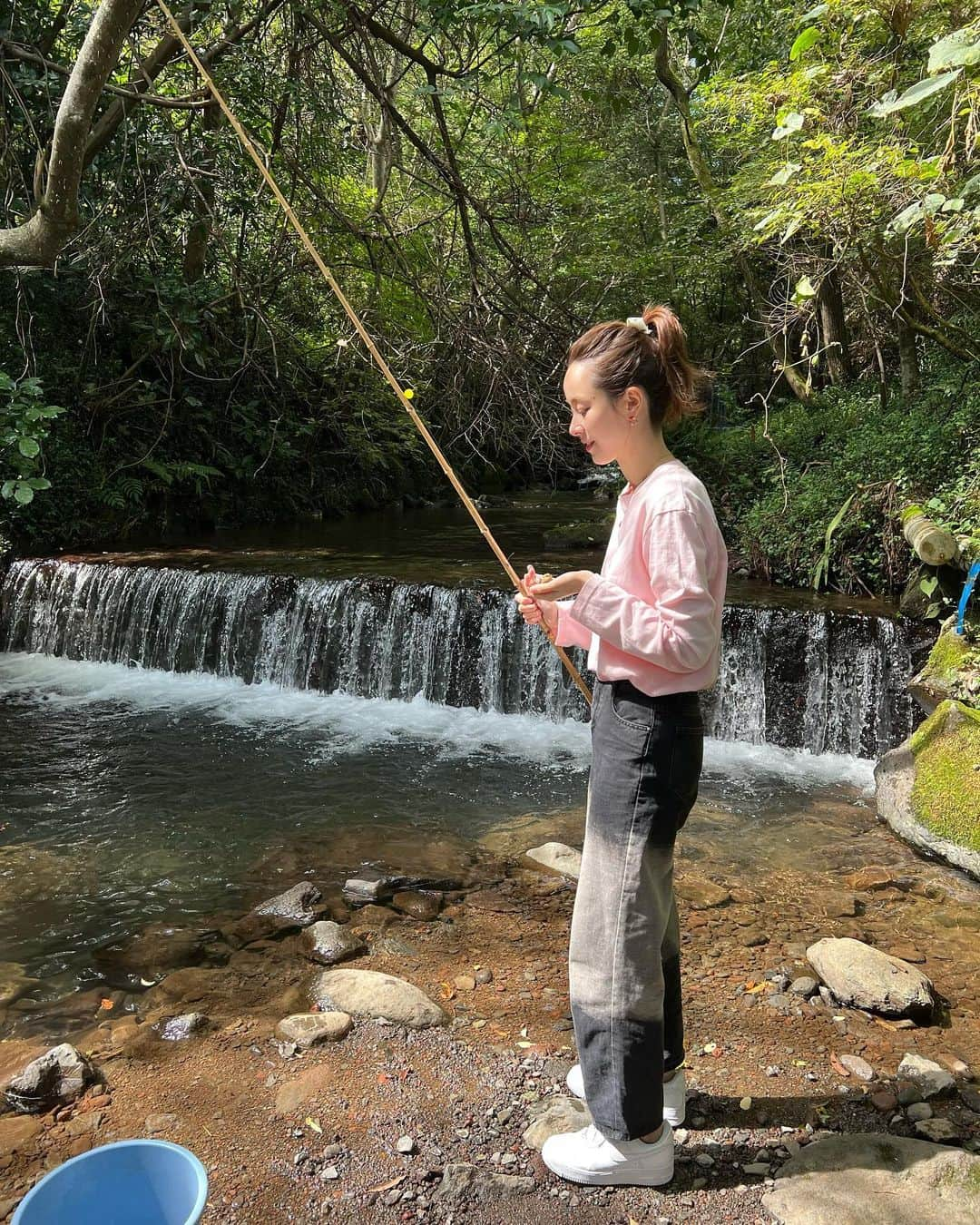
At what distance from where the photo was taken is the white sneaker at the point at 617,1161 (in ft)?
6.54

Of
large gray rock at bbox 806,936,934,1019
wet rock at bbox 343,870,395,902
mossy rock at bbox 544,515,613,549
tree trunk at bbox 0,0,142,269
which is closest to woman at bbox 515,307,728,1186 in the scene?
large gray rock at bbox 806,936,934,1019

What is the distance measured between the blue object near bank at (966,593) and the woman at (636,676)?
516 cm

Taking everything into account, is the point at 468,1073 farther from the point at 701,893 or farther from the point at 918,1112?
the point at 701,893

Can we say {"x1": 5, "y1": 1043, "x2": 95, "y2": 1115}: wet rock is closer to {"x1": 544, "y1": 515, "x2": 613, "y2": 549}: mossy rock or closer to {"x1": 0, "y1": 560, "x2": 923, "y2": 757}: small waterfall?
{"x1": 0, "y1": 560, "x2": 923, "y2": 757}: small waterfall

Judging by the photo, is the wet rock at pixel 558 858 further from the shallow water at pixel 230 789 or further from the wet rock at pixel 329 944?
the wet rock at pixel 329 944

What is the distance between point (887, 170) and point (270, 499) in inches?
392

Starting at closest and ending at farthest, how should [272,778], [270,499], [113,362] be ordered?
[272,778] < [113,362] < [270,499]

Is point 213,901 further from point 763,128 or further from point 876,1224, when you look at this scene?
point 763,128

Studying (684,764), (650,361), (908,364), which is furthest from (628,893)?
(908,364)

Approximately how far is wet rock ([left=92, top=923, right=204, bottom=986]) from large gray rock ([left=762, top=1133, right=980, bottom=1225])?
2233 millimetres

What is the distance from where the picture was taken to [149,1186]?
1532mm

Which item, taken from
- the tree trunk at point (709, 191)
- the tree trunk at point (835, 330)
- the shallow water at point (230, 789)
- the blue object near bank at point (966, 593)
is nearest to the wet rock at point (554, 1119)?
the shallow water at point (230, 789)

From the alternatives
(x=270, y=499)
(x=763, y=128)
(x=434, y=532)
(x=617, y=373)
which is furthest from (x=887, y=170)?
(x=270, y=499)

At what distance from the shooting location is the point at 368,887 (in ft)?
13.0
